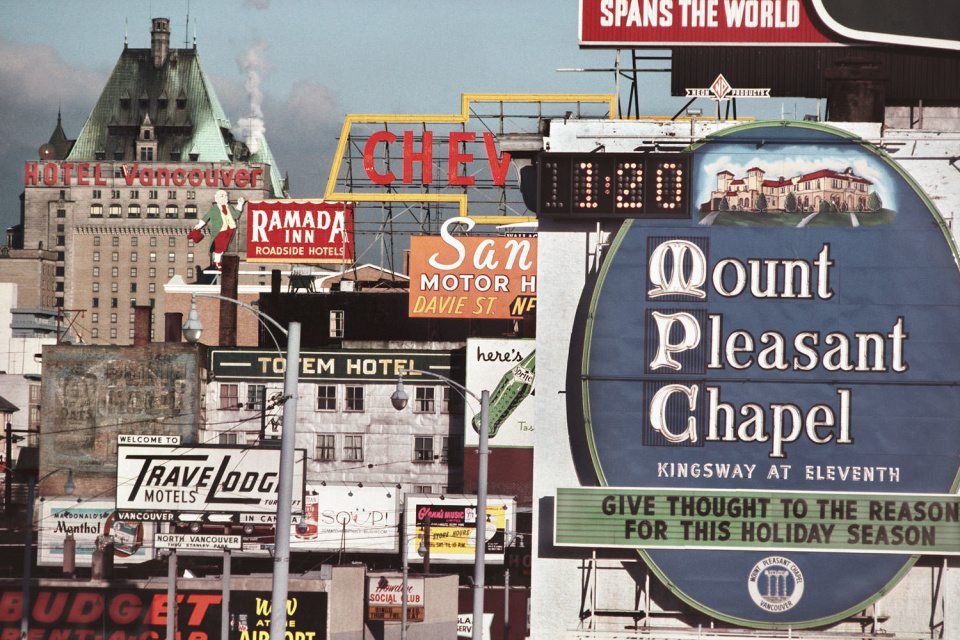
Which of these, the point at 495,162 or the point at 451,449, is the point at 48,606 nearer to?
the point at 451,449

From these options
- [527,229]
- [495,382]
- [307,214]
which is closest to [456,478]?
[495,382]

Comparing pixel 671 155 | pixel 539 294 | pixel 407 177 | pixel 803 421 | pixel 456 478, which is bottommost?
pixel 456 478

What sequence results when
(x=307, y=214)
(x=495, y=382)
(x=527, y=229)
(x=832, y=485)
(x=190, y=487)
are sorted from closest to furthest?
(x=832, y=485), (x=190, y=487), (x=495, y=382), (x=527, y=229), (x=307, y=214)

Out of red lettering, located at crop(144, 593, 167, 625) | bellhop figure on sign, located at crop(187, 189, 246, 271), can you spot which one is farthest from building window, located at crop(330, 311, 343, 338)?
red lettering, located at crop(144, 593, 167, 625)

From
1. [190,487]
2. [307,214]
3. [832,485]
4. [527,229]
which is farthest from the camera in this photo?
[307,214]

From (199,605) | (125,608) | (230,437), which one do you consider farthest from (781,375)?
(230,437)

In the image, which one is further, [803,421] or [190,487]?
[190,487]

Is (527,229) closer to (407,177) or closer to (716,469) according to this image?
(407,177)

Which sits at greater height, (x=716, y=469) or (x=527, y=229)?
(x=527, y=229)

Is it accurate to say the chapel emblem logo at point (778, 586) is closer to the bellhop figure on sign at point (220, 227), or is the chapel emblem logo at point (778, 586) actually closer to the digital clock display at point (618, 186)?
the digital clock display at point (618, 186)
